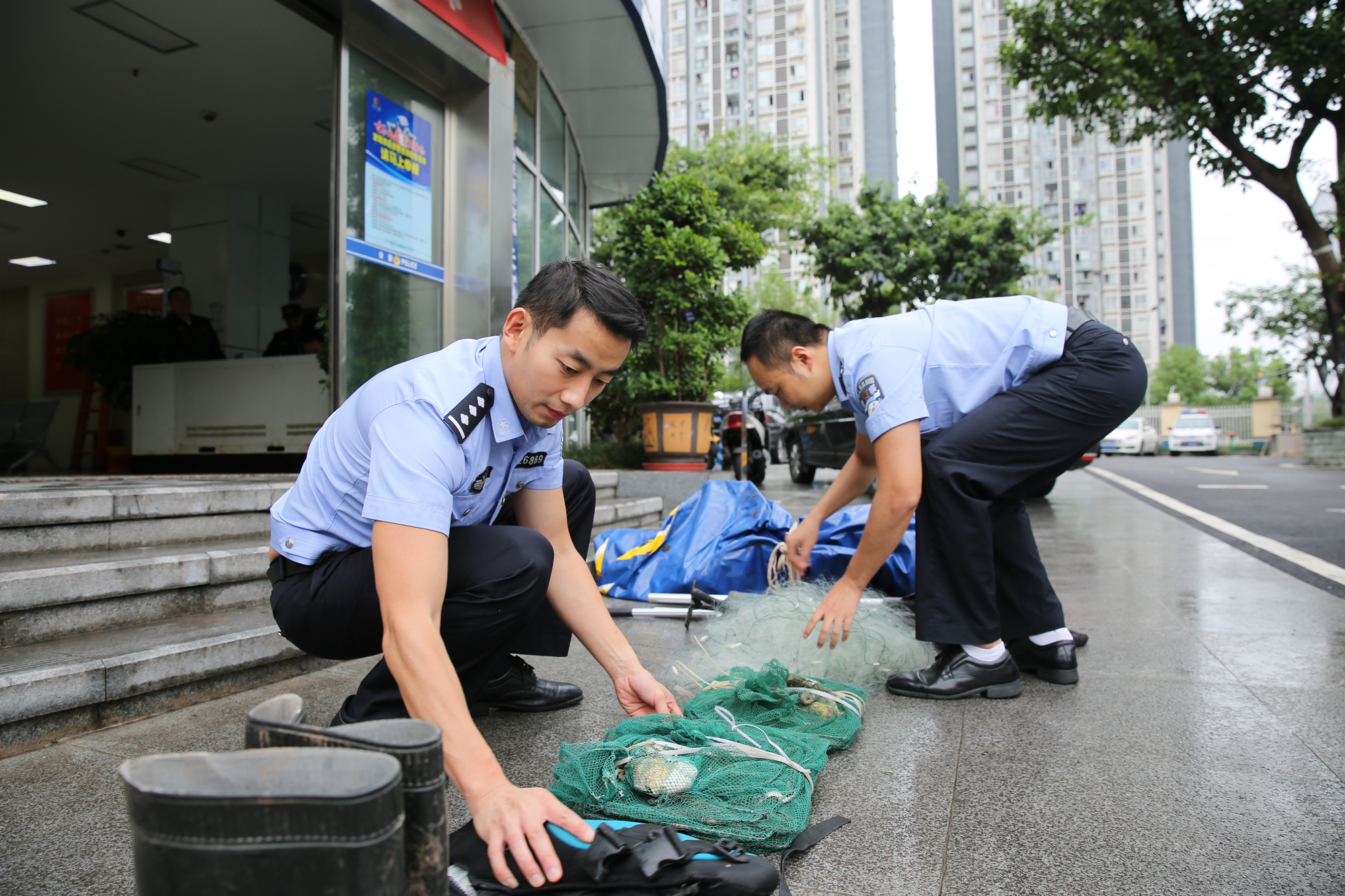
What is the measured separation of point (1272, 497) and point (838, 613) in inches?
340

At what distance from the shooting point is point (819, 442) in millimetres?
9773

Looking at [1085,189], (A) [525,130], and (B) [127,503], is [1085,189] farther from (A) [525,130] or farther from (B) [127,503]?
(B) [127,503]

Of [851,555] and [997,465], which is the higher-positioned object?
[997,465]

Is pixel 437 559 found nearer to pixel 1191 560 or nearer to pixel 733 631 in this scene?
pixel 733 631

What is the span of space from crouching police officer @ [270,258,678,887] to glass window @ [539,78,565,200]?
745 centimetres

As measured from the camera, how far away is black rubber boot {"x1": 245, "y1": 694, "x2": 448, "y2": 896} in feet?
2.58

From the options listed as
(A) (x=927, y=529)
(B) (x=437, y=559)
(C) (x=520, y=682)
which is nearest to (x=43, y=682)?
(C) (x=520, y=682)

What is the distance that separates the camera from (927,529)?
2.45 meters

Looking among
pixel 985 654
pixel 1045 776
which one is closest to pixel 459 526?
pixel 1045 776

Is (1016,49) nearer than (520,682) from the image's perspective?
No

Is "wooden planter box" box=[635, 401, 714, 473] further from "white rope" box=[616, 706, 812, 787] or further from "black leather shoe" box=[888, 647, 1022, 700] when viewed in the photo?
"white rope" box=[616, 706, 812, 787]

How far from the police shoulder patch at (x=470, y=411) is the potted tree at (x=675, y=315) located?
623 cm

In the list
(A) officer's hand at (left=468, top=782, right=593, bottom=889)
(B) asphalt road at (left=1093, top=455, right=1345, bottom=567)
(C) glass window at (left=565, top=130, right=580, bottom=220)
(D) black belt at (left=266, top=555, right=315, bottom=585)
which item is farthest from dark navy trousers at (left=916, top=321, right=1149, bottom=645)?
(C) glass window at (left=565, top=130, right=580, bottom=220)

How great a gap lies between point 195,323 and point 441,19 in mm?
4806
